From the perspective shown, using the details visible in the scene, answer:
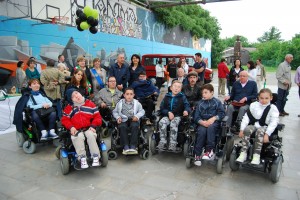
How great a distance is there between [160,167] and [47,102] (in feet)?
7.94

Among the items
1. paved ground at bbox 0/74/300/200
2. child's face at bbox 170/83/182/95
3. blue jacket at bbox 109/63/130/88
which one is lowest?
paved ground at bbox 0/74/300/200

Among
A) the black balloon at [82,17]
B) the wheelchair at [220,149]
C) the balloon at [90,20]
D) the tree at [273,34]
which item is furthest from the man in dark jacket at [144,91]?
the tree at [273,34]

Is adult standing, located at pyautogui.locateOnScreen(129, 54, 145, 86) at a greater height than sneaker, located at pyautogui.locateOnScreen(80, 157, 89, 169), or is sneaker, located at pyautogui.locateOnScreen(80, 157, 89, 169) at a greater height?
adult standing, located at pyautogui.locateOnScreen(129, 54, 145, 86)

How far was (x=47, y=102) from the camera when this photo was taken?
4.62 m

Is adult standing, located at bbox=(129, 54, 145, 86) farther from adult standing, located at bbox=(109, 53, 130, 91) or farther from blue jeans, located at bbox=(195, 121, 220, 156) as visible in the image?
blue jeans, located at bbox=(195, 121, 220, 156)

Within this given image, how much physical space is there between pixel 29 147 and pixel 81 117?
1423 mm

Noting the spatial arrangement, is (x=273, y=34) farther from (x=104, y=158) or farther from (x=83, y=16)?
(x=104, y=158)

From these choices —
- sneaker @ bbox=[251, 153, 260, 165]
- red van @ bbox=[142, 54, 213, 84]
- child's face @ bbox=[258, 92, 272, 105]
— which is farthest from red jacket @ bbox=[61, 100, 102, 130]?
red van @ bbox=[142, 54, 213, 84]

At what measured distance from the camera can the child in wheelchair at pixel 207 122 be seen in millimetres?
3598

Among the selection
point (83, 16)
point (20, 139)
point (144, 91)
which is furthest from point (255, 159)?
point (83, 16)

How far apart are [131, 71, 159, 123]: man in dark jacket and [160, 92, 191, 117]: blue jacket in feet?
4.38

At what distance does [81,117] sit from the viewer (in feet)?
12.2

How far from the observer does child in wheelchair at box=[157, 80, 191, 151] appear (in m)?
3.98

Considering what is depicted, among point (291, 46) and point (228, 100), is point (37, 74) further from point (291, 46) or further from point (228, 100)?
point (291, 46)
